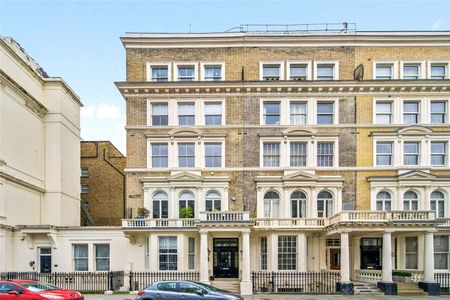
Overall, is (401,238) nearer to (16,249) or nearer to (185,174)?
(185,174)

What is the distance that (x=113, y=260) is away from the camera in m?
27.3

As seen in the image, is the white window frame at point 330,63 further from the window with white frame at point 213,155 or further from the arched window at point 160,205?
the arched window at point 160,205

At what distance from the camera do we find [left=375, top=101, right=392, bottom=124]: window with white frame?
28.3 metres

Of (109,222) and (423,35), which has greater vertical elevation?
(423,35)

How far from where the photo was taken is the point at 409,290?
960 inches

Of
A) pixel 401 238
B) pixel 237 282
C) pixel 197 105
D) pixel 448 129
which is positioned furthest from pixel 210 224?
pixel 448 129

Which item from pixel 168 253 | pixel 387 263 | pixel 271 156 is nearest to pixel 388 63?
pixel 271 156

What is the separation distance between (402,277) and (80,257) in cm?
2142

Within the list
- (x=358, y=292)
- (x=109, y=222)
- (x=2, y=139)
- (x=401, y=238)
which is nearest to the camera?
(x=358, y=292)

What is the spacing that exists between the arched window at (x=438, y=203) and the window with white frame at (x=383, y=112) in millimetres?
5970

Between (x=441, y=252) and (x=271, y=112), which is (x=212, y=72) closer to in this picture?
(x=271, y=112)

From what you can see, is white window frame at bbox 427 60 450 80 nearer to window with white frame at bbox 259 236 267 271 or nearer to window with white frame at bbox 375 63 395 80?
window with white frame at bbox 375 63 395 80

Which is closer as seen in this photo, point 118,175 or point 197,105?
point 197,105

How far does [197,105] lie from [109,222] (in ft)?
62.2
